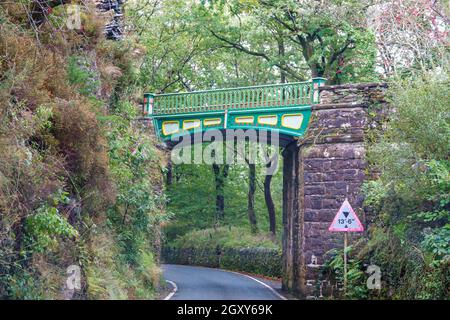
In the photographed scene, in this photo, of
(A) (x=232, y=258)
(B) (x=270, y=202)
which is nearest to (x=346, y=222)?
(A) (x=232, y=258)

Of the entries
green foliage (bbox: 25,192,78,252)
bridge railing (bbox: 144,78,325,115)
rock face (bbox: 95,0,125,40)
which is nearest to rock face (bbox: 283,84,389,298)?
bridge railing (bbox: 144,78,325,115)

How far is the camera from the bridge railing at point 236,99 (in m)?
21.5

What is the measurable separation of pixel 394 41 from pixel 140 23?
12.8 m

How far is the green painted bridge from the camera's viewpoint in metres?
21.5

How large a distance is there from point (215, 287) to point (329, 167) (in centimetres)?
582

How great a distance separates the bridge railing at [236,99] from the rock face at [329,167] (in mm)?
623

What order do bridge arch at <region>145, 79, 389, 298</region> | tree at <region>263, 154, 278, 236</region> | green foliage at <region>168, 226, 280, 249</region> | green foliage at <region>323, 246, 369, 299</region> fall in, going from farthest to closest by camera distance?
tree at <region>263, 154, 278, 236</region> → green foliage at <region>168, 226, 280, 249</region> → bridge arch at <region>145, 79, 389, 298</region> → green foliage at <region>323, 246, 369, 299</region>

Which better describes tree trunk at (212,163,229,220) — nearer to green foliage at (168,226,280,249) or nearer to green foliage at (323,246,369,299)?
green foliage at (168,226,280,249)

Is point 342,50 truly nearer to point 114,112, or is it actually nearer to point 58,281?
point 114,112

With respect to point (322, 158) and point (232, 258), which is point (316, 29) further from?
point (232, 258)

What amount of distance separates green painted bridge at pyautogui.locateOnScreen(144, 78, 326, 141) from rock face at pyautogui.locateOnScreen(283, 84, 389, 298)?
57cm

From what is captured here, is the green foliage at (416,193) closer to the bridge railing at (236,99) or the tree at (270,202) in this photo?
the bridge railing at (236,99)

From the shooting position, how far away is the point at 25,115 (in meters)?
12.1
